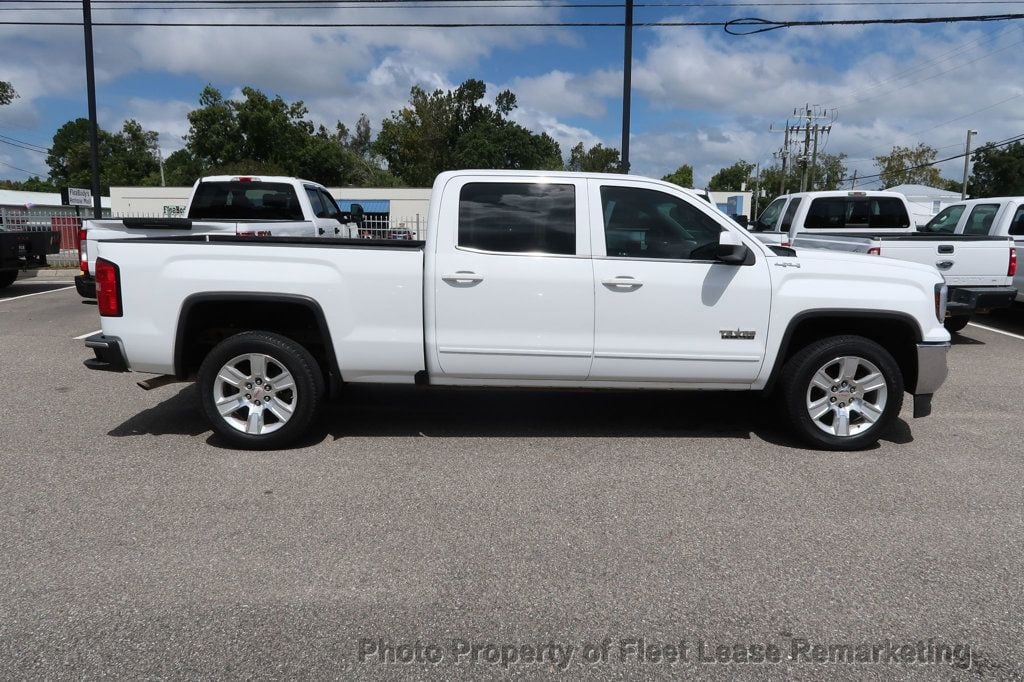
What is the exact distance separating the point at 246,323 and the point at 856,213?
30.9 feet

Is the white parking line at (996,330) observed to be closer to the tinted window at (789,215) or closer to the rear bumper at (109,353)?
the tinted window at (789,215)

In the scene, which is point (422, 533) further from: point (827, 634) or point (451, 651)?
point (827, 634)

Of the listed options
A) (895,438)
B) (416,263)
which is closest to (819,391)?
(895,438)

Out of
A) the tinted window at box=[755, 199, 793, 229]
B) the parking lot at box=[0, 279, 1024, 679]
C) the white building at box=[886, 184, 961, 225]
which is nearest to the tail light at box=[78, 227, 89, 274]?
the parking lot at box=[0, 279, 1024, 679]

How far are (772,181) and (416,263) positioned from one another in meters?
97.6

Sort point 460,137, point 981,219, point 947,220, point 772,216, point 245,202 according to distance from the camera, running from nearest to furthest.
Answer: point 245,202 → point 981,219 → point 947,220 → point 772,216 → point 460,137

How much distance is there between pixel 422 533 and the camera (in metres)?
3.98

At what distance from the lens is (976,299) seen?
28.4 feet

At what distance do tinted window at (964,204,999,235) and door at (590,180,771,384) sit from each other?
8.51m

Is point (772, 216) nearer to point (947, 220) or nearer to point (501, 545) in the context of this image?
point (947, 220)

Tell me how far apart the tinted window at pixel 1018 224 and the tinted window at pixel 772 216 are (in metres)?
3.26

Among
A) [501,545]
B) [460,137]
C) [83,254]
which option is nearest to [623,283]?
[501,545]

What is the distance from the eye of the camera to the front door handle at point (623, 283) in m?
5.11

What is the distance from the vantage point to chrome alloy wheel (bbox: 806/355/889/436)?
17.4 ft
